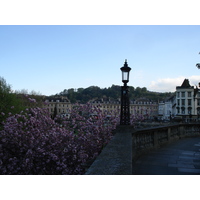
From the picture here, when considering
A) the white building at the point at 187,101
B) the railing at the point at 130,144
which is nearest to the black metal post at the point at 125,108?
the railing at the point at 130,144

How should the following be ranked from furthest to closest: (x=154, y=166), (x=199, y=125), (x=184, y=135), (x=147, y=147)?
(x=199, y=125), (x=184, y=135), (x=147, y=147), (x=154, y=166)

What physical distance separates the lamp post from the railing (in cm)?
53

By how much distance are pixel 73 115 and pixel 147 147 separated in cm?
546

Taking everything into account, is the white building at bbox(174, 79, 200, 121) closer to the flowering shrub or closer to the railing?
the railing

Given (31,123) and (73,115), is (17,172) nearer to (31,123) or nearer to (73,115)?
(31,123)

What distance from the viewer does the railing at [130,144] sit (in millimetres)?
3879

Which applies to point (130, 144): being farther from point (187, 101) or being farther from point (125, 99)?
point (187, 101)

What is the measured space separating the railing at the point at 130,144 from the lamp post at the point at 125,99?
1.73 feet

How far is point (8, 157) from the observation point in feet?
37.0

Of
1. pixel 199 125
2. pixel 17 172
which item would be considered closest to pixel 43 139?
pixel 17 172

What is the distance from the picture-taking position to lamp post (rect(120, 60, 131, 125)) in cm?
961

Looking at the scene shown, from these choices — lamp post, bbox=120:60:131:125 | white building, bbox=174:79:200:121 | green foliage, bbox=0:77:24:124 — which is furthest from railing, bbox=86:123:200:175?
white building, bbox=174:79:200:121

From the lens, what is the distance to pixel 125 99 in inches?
396

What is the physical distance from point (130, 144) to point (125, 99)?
3.94 meters
